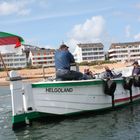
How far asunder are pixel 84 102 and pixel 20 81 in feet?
9.72

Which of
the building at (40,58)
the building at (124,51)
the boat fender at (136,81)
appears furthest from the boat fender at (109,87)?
the building at (124,51)

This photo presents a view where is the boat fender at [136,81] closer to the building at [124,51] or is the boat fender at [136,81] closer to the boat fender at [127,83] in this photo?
the boat fender at [127,83]

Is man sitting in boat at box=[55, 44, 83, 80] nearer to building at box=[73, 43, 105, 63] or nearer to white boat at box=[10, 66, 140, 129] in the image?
white boat at box=[10, 66, 140, 129]

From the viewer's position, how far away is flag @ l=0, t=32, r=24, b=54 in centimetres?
1562

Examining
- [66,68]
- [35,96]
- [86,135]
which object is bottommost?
[86,135]

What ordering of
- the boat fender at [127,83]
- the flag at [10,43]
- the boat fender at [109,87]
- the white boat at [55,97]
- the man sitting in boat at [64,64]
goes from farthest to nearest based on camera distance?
1. the boat fender at [127,83]
2. the boat fender at [109,87]
3. the man sitting in boat at [64,64]
4. the flag at [10,43]
5. the white boat at [55,97]

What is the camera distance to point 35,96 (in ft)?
49.8

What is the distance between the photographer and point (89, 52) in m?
174

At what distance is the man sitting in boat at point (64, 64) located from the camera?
1609cm

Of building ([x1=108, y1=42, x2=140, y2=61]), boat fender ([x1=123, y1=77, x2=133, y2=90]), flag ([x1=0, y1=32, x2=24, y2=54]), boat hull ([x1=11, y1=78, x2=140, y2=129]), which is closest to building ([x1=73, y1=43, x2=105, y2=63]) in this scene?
building ([x1=108, y1=42, x2=140, y2=61])

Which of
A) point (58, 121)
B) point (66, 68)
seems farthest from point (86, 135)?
point (66, 68)

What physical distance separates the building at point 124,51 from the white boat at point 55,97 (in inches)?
6073

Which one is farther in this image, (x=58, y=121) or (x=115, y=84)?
(x=115, y=84)

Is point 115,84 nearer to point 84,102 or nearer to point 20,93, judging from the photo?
point 84,102
